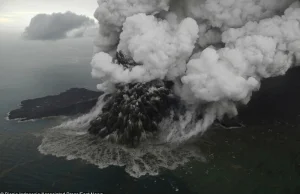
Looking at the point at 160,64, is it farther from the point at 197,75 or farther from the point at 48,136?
the point at 48,136

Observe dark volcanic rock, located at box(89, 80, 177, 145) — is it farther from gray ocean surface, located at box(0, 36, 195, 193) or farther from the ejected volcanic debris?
gray ocean surface, located at box(0, 36, 195, 193)

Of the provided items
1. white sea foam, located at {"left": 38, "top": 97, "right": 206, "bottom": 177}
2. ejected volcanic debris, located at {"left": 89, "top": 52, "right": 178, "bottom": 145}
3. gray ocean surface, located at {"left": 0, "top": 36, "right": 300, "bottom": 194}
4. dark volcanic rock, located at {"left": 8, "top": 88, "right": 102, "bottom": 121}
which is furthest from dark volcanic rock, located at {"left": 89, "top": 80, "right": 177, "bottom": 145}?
dark volcanic rock, located at {"left": 8, "top": 88, "right": 102, "bottom": 121}

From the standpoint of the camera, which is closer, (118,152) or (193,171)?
(193,171)

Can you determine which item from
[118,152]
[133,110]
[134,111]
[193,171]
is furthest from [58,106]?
[193,171]

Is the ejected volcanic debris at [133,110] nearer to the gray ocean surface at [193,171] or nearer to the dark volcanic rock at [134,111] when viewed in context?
the dark volcanic rock at [134,111]

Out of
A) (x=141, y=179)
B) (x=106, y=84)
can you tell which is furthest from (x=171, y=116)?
(x=141, y=179)

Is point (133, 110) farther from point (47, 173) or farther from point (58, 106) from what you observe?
point (58, 106)

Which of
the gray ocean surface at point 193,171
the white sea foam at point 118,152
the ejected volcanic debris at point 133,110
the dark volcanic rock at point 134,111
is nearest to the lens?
the gray ocean surface at point 193,171

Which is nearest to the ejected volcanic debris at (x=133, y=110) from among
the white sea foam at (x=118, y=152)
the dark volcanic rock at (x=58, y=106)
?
the white sea foam at (x=118, y=152)
